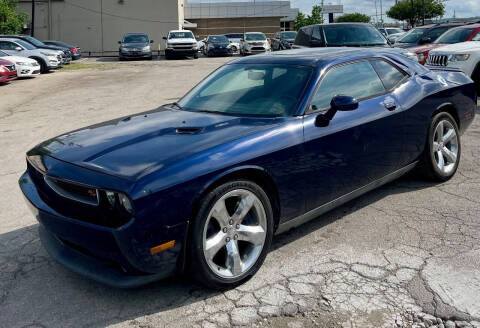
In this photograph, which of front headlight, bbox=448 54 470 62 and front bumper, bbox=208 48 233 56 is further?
front bumper, bbox=208 48 233 56

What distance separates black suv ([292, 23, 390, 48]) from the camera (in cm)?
1255

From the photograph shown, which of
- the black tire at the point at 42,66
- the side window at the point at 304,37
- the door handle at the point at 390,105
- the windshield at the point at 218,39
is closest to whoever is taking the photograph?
the door handle at the point at 390,105

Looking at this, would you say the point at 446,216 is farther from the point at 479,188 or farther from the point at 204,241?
the point at 204,241

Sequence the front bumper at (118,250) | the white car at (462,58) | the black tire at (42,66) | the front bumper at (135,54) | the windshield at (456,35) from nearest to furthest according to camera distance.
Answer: the front bumper at (118,250)
the white car at (462,58)
the windshield at (456,35)
the black tire at (42,66)
the front bumper at (135,54)

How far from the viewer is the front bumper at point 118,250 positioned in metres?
2.91

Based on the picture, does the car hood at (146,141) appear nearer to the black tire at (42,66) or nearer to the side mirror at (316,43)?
the side mirror at (316,43)

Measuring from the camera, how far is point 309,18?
243ft

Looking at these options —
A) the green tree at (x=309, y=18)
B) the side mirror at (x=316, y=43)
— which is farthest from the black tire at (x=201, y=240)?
the green tree at (x=309, y=18)

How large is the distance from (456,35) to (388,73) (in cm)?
1024

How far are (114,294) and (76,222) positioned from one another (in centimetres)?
63

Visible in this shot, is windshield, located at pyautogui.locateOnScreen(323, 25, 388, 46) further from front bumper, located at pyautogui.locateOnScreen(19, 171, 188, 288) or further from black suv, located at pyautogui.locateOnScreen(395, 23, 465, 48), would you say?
front bumper, located at pyautogui.locateOnScreen(19, 171, 188, 288)

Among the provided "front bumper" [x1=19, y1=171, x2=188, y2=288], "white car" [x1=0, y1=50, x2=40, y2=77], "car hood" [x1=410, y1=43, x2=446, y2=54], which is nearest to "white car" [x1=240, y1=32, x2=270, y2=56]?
"white car" [x1=0, y1=50, x2=40, y2=77]

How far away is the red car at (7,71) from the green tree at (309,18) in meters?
57.8

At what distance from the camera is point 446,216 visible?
A: 4.56 m
